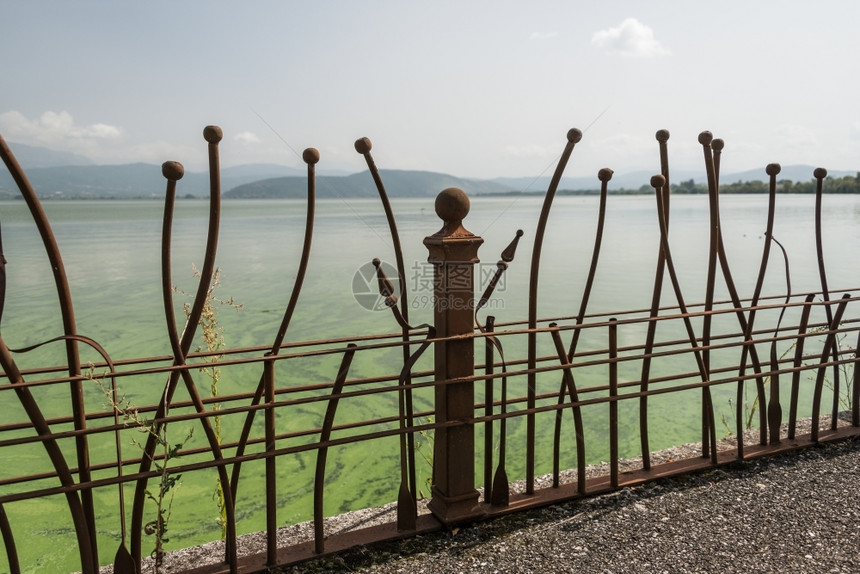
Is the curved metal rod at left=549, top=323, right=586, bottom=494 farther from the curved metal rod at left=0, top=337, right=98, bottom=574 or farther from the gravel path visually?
the curved metal rod at left=0, top=337, right=98, bottom=574

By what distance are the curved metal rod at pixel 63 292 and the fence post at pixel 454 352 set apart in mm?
1209

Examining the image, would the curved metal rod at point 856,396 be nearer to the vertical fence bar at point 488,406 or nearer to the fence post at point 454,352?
the vertical fence bar at point 488,406

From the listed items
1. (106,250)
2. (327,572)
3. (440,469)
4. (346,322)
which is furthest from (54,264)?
(106,250)

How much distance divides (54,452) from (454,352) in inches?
53.7

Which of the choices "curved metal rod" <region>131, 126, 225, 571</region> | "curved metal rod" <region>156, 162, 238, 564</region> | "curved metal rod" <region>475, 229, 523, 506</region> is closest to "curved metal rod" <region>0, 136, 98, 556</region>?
"curved metal rod" <region>131, 126, 225, 571</region>

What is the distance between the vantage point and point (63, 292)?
5.82 ft

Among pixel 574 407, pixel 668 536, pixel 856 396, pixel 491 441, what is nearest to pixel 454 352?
pixel 491 441

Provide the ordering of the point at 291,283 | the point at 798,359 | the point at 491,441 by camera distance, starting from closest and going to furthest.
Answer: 1. the point at 491,441
2. the point at 798,359
3. the point at 291,283

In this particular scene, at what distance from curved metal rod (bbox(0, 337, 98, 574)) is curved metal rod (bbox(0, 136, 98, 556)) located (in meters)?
0.03

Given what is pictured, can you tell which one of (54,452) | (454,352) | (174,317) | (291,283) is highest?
(174,317)

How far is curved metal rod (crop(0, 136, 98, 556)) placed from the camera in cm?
168

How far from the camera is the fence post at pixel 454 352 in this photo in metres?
2.28

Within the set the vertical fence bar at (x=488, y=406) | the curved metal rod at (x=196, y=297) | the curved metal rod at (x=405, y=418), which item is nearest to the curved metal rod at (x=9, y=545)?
the curved metal rod at (x=196, y=297)

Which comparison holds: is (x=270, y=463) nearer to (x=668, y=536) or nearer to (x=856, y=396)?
(x=668, y=536)
